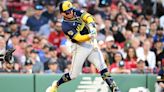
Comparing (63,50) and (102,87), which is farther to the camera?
(63,50)

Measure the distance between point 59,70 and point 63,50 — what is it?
0.92 metres

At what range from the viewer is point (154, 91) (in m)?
13.6

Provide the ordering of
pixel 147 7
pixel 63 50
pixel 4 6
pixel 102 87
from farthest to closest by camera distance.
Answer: pixel 147 7
pixel 4 6
pixel 63 50
pixel 102 87

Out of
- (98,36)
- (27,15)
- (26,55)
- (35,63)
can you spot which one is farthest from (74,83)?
(27,15)

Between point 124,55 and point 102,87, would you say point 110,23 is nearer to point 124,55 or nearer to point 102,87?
point 124,55

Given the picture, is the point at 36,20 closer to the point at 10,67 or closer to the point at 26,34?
the point at 26,34

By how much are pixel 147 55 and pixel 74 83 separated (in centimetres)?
313

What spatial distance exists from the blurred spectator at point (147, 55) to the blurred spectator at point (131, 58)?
1.06 feet

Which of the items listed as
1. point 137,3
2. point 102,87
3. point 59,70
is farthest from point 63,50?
point 137,3

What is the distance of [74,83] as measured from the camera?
42.5 feet

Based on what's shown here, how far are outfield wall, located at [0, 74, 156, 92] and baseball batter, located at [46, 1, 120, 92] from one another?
1.20 meters

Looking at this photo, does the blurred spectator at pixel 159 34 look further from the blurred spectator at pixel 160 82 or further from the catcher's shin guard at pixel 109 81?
the catcher's shin guard at pixel 109 81

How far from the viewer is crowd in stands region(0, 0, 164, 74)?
1392cm

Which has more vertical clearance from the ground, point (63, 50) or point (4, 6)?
point (4, 6)
